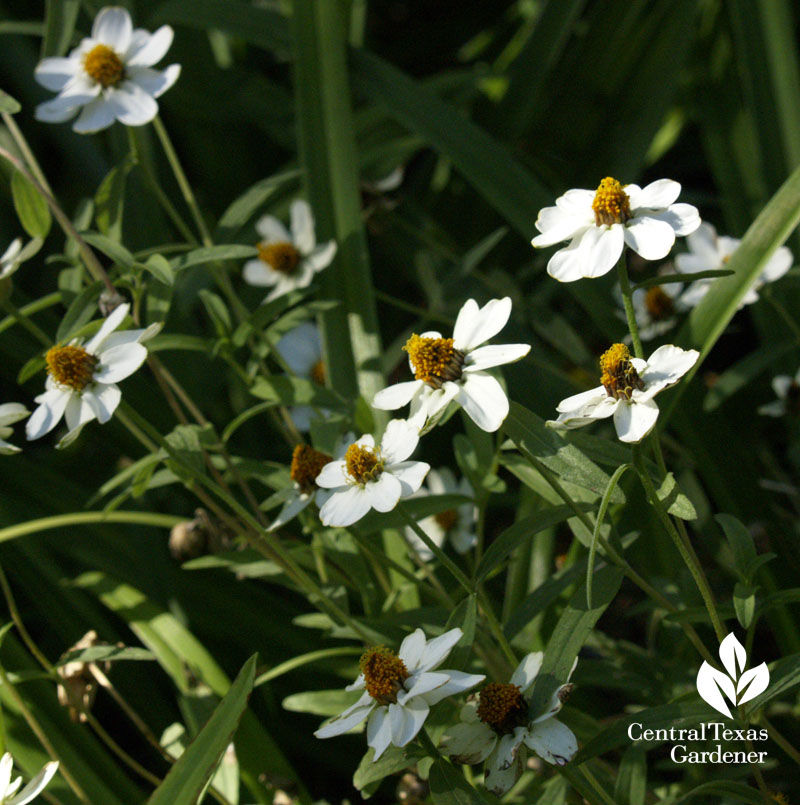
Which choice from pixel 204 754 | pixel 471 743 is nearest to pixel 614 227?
pixel 471 743

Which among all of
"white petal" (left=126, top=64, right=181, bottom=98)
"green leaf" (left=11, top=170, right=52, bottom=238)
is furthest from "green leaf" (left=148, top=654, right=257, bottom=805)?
"white petal" (left=126, top=64, right=181, bottom=98)

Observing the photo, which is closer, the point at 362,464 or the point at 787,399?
the point at 362,464

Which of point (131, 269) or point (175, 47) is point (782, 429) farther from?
point (175, 47)

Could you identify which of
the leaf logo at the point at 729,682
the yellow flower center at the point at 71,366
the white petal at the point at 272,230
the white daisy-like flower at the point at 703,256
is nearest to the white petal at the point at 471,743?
the leaf logo at the point at 729,682

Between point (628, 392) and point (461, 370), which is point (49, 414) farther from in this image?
point (628, 392)

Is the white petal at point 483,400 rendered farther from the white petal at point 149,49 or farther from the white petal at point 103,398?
the white petal at point 149,49

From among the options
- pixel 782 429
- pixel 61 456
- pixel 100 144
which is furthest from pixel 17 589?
pixel 782 429
